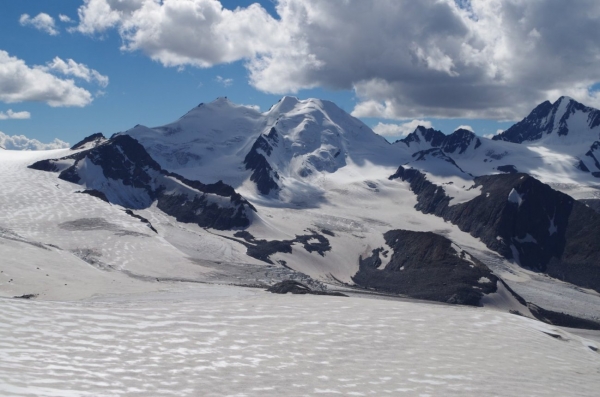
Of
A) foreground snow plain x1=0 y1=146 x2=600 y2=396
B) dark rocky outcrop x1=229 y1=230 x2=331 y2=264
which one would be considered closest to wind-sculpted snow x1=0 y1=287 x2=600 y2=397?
foreground snow plain x1=0 y1=146 x2=600 y2=396

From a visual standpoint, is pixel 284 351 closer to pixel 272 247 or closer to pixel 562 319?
pixel 562 319

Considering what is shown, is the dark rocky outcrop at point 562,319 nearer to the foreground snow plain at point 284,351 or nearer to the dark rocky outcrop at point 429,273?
the dark rocky outcrop at point 429,273

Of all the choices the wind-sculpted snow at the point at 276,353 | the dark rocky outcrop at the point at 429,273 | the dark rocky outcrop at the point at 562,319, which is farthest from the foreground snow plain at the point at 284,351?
the dark rocky outcrop at the point at 562,319

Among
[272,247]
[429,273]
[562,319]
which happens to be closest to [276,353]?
[562,319]

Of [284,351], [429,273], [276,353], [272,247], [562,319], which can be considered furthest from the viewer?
[272,247]

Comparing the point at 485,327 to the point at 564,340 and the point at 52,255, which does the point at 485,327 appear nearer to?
the point at 564,340

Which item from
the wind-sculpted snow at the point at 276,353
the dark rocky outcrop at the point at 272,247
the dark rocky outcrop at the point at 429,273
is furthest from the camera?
the dark rocky outcrop at the point at 272,247
